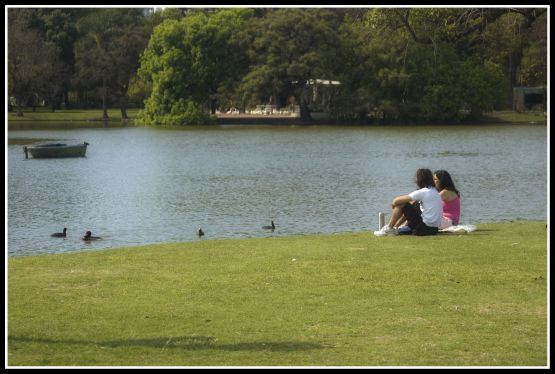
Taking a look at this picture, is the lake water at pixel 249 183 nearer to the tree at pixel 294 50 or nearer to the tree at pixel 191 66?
the tree at pixel 294 50

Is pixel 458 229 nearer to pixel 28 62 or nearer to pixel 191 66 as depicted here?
pixel 191 66

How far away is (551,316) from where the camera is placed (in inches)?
275

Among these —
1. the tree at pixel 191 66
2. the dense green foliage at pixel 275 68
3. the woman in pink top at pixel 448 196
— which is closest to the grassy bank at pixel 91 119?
the dense green foliage at pixel 275 68

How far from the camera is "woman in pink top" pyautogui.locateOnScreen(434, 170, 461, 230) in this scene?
538 inches

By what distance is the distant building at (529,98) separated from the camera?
238ft

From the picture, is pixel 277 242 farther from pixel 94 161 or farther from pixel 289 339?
pixel 94 161

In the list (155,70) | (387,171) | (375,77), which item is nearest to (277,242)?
(387,171)

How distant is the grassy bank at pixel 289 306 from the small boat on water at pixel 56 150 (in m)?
29.7

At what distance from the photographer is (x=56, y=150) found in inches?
1634

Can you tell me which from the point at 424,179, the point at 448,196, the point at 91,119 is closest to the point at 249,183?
the point at 448,196

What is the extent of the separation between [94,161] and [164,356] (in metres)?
34.3

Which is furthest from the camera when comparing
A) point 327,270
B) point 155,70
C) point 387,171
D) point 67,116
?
point 67,116

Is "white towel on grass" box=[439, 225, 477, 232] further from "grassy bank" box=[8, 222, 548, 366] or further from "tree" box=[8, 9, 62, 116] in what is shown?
"tree" box=[8, 9, 62, 116]

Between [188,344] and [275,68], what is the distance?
56.9m
